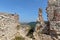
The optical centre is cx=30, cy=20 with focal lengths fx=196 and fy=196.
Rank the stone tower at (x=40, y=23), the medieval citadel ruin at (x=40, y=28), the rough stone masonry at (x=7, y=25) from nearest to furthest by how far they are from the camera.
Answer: the rough stone masonry at (x=7, y=25), the medieval citadel ruin at (x=40, y=28), the stone tower at (x=40, y=23)

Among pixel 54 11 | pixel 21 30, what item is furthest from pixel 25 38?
pixel 54 11

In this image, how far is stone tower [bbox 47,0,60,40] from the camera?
55.6ft

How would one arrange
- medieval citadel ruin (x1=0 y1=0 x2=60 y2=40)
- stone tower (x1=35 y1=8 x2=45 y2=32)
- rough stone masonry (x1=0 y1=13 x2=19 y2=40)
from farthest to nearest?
stone tower (x1=35 y1=8 x2=45 y2=32) → medieval citadel ruin (x1=0 y1=0 x2=60 y2=40) → rough stone masonry (x1=0 y1=13 x2=19 y2=40)

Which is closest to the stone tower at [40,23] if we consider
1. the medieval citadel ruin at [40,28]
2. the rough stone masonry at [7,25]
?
the medieval citadel ruin at [40,28]

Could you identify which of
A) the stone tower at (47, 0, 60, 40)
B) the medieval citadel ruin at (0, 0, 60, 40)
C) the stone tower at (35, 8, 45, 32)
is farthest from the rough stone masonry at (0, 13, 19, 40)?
the stone tower at (47, 0, 60, 40)

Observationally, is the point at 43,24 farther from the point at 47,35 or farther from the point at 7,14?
the point at 7,14

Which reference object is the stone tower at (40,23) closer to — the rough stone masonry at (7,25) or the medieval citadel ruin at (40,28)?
the medieval citadel ruin at (40,28)

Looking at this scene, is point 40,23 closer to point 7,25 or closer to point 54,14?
point 54,14

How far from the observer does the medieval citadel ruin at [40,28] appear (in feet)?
55.8

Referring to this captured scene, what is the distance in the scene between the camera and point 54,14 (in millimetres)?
18344

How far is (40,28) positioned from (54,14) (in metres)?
2.72

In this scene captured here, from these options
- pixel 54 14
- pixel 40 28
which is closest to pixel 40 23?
pixel 40 28

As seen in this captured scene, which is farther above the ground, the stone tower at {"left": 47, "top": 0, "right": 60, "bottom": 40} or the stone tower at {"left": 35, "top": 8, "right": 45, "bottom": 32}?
the stone tower at {"left": 47, "top": 0, "right": 60, "bottom": 40}

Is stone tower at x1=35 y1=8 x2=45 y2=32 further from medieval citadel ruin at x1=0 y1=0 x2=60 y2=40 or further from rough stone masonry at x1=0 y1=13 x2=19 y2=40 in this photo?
rough stone masonry at x1=0 y1=13 x2=19 y2=40
